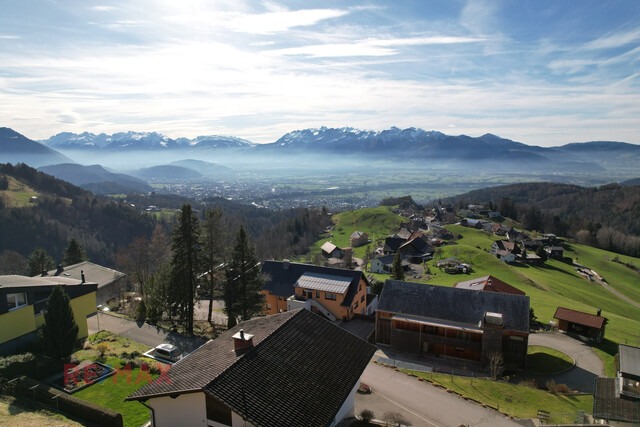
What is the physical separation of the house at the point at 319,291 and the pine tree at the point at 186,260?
10.1m

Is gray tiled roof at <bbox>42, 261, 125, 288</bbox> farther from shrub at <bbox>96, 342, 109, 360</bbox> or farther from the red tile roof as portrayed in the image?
the red tile roof

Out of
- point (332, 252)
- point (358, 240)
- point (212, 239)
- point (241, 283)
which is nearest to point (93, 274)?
point (212, 239)

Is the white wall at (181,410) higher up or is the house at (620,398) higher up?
the white wall at (181,410)

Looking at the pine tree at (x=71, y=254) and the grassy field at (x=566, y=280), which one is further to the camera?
the pine tree at (x=71, y=254)

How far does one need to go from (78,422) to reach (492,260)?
249 ft

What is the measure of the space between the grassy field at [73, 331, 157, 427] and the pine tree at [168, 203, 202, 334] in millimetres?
5459

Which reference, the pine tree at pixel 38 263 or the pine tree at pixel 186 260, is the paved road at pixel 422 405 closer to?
the pine tree at pixel 186 260

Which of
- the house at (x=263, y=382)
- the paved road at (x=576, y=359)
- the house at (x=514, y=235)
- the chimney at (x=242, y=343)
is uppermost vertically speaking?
the chimney at (x=242, y=343)

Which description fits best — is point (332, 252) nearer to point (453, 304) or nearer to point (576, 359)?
point (453, 304)

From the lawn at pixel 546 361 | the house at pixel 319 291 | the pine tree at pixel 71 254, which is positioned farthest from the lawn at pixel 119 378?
the pine tree at pixel 71 254

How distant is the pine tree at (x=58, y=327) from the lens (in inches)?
918

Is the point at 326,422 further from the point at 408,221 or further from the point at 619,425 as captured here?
the point at 408,221

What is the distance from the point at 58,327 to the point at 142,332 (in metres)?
11.3

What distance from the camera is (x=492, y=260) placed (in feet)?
251
